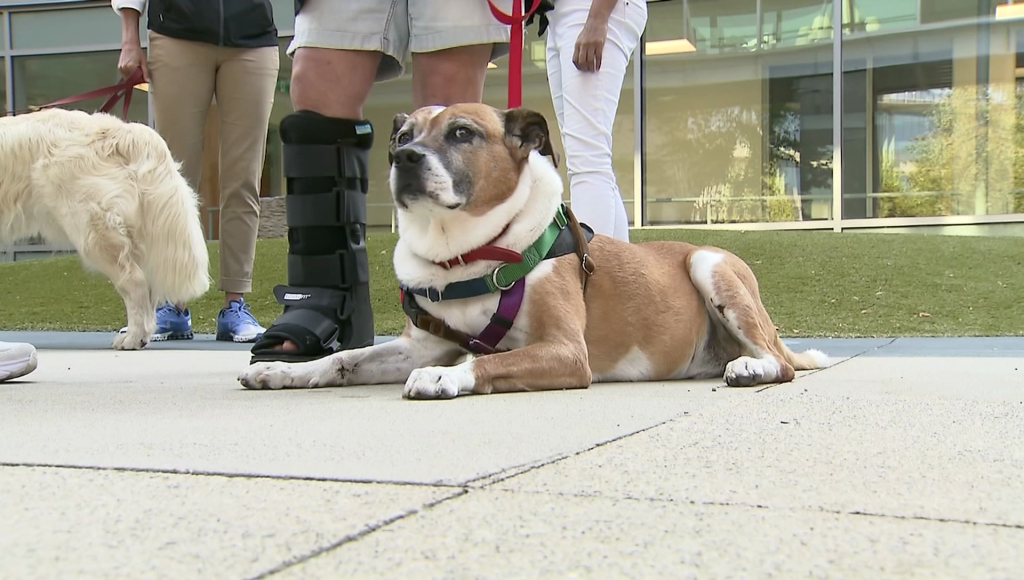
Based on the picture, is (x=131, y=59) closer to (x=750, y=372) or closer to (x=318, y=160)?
(x=318, y=160)

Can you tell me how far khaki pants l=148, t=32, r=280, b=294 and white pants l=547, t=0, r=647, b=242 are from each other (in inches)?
71.2

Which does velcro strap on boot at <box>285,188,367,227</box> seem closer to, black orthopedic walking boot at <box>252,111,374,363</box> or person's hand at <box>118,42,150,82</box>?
black orthopedic walking boot at <box>252,111,374,363</box>

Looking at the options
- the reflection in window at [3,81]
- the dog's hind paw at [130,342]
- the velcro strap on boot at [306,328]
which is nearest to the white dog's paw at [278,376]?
the velcro strap on boot at [306,328]

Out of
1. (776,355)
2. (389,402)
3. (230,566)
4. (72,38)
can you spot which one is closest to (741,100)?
(72,38)

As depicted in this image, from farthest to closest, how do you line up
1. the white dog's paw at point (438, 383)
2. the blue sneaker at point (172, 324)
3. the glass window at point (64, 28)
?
the glass window at point (64, 28) → the blue sneaker at point (172, 324) → the white dog's paw at point (438, 383)

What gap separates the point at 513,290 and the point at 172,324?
9.96ft

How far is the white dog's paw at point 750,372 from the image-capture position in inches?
96.7

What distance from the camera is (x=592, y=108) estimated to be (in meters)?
3.37

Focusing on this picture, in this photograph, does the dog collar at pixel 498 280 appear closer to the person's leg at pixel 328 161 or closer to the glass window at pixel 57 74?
the person's leg at pixel 328 161

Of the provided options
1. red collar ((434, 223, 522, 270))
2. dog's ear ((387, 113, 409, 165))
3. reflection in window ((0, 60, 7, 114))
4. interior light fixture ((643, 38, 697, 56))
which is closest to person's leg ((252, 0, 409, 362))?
dog's ear ((387, 113, 409, 165))

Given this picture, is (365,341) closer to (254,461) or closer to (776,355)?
(776,355)

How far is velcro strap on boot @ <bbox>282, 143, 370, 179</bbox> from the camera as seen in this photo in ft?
9.13

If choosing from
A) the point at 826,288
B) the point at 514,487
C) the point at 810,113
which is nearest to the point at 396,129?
the point at 514,487

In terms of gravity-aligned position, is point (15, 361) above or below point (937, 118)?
below
